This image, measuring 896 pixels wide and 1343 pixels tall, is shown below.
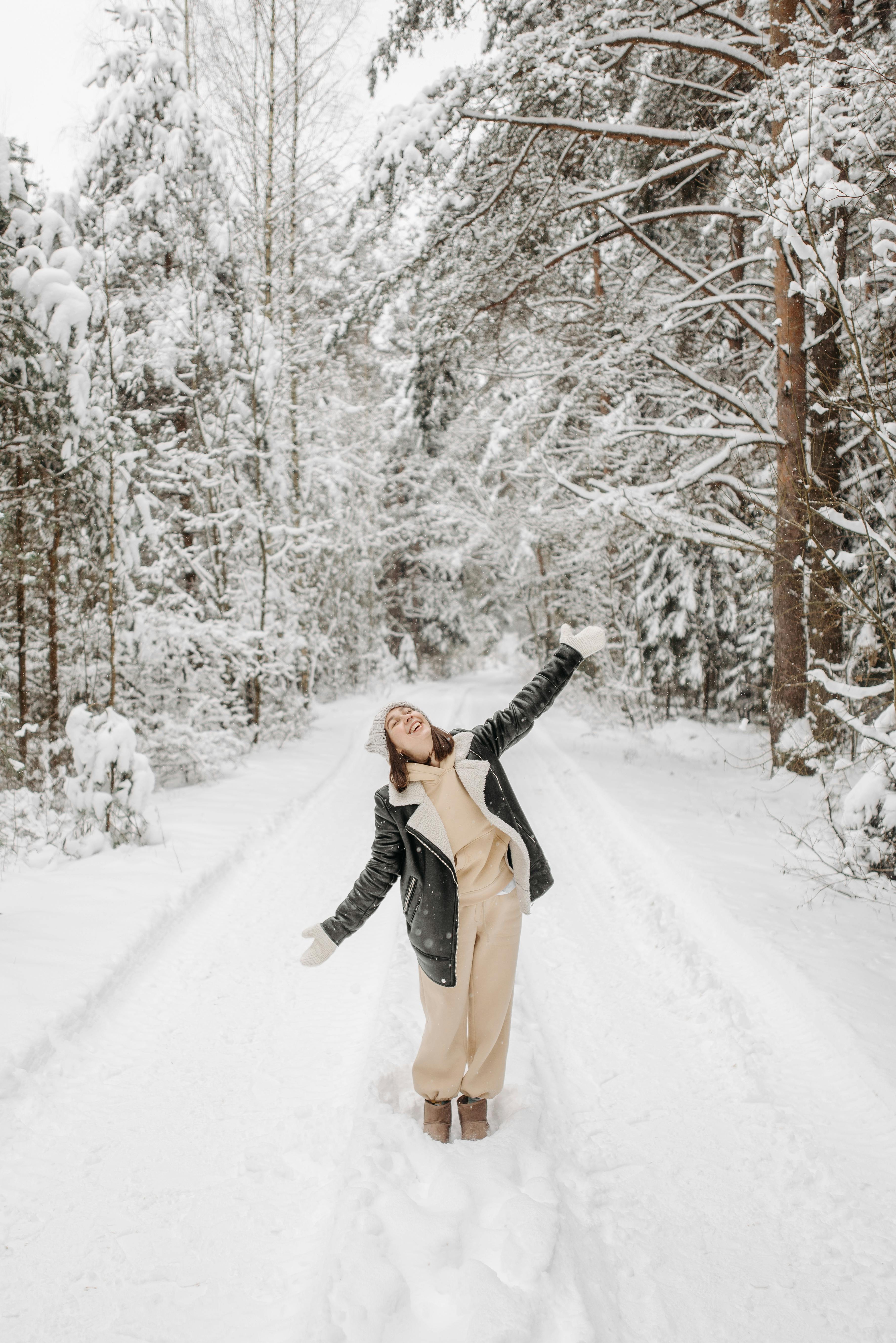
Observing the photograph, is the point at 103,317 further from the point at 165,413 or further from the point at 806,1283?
the point at 806,1283

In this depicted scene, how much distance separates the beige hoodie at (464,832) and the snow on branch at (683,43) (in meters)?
7.21

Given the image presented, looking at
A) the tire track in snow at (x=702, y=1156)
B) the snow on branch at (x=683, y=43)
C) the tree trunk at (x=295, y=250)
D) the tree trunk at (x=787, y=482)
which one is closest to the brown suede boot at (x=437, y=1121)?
the tire track in snow at (x=702, y=1156)

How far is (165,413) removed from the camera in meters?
9.81

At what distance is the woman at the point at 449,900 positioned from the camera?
9.20ft

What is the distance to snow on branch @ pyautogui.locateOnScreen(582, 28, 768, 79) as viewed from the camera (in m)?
6.73

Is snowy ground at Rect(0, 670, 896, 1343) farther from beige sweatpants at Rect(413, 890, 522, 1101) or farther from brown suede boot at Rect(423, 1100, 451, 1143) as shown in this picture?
beige sweatpants at Rect(413, 890, 522, 1101)

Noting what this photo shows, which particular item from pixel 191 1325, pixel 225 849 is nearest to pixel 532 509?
pixel 225 849

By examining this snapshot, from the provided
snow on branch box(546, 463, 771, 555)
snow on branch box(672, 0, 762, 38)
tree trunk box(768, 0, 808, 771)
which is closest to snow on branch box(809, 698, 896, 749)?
tree trunk box(768, 0, 808, 771)

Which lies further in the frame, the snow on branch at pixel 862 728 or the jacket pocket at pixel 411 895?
the snow on branch at pixel 862 728

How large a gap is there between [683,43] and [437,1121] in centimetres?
897

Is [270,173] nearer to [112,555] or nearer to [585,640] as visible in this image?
[112,555]

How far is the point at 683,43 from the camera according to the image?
6953 millimetres

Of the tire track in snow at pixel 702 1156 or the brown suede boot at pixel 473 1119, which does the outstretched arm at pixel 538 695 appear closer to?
the brown suede boot at pixel 473 1119

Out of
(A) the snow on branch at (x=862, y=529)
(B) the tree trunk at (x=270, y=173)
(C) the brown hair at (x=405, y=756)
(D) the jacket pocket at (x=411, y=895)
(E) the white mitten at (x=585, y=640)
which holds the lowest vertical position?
(D) the jacket pocket at (x=411, y=895)
